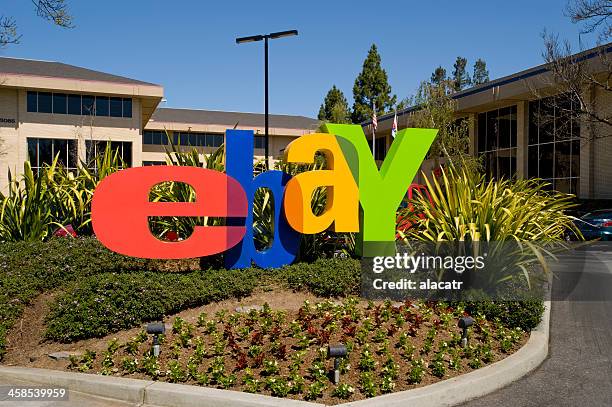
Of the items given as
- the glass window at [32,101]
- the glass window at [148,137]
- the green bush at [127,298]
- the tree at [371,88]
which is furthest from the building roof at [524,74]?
the glass window at [148,137]

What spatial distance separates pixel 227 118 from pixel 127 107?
67.6 feet

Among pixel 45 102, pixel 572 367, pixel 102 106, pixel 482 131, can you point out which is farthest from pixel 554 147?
pixel 45 102

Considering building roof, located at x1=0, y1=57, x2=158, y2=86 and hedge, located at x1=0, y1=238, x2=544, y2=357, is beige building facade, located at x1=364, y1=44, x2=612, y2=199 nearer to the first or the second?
hedge, located at x1=0, y1=238, x2=544, y2=357

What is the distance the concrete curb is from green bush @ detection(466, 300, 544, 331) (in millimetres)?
1011

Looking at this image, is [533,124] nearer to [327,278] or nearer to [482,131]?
[482,131]

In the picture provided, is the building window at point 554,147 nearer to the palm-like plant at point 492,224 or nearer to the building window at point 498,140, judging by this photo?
the building window at point 498,140

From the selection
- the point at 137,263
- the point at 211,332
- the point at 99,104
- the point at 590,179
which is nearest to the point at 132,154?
the point at 99,104

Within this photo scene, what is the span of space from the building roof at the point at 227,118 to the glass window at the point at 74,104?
51.8ft

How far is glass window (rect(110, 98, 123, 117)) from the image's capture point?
128ft

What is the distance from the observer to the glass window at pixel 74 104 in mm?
37812

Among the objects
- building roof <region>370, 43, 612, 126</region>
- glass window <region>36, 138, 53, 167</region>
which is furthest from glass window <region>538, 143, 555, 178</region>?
glass window <region>36, 138, 53, 167</region>

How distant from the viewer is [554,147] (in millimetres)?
29703

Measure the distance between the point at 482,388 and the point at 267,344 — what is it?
2.19 metres

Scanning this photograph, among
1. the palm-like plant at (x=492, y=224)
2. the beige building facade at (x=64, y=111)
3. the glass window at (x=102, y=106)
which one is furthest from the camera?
the glass window at (x=102, y=106)
